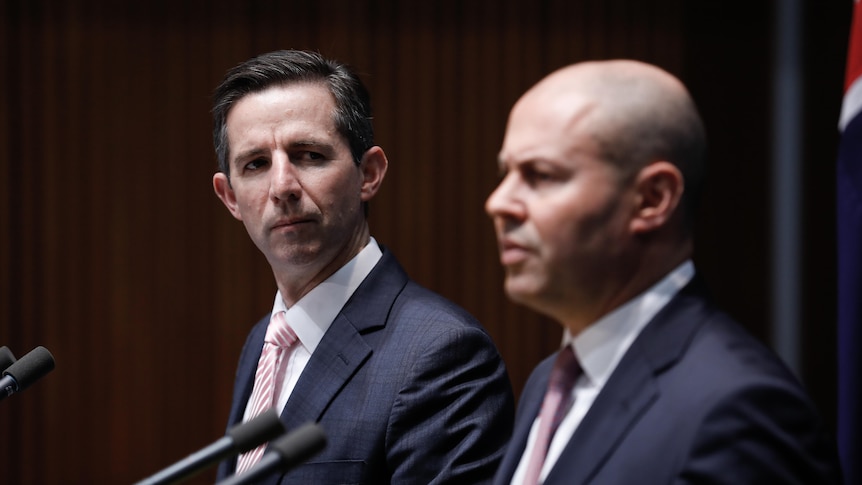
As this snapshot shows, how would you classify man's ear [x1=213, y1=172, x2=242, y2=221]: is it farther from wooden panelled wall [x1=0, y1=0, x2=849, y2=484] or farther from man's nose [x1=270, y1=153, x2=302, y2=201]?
wooden panelled wall [x1=0, y1=0, x2=849, y2=484]

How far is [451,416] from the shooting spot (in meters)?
1.90

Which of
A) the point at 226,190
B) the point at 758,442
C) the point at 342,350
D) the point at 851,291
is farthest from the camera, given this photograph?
the point at 226,190

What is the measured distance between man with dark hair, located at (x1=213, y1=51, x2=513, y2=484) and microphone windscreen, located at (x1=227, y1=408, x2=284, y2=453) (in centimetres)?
55

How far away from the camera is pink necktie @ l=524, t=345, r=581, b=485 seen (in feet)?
4.44

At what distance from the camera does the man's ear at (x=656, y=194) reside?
128cm

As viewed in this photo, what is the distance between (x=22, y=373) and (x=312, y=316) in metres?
0.68

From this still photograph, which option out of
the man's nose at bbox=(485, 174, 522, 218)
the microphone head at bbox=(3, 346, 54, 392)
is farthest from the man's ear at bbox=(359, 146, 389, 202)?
the man's nose at bbox=(485, 174, 522, 218)

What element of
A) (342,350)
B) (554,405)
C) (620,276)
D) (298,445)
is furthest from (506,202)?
(342,350)

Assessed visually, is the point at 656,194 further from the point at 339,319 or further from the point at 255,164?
the point at 255,164

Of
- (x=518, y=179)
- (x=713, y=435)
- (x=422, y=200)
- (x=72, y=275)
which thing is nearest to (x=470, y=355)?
(x=518, y=179)

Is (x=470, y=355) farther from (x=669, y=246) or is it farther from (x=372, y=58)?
(x=372, y=58)

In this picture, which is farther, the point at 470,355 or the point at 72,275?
the point at 72,275

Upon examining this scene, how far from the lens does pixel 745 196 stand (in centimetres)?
474

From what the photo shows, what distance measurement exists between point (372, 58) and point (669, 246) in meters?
3.50
